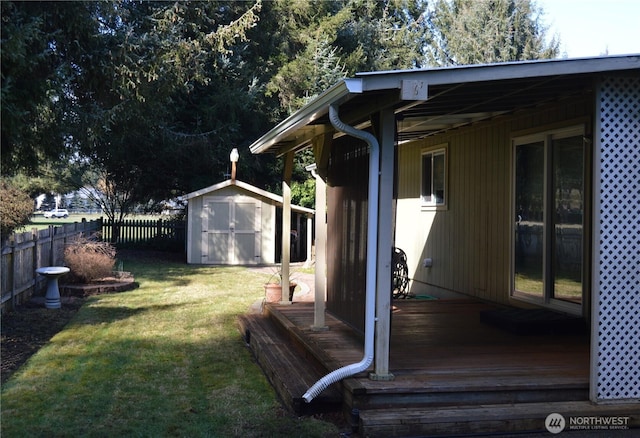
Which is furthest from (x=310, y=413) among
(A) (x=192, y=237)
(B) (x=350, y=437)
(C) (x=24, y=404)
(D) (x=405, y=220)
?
(A) (x=192, y=237)

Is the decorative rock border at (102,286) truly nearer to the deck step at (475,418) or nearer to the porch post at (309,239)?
the porch post at (309,239)

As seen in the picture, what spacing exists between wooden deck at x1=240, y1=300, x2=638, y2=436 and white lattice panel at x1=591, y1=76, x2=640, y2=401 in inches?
10.0

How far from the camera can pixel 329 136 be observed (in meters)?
6.57

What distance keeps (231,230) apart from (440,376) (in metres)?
13.7

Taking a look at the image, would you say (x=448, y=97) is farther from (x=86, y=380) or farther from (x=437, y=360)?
(x=86, y=380)

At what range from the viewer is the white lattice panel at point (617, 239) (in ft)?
16.0

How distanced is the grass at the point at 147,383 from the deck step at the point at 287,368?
0.11 meters

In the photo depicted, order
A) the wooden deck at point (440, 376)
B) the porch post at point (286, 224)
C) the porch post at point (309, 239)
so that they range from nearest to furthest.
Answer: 1. the wooden deck at point (440, 376)
2. the porch post at point (286, 224)
3. the porch post at point (309, 239)

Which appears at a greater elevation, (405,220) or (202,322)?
(405,220)

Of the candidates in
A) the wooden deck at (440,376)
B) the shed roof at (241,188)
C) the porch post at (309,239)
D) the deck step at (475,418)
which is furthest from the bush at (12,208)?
the deck step at (475,418)

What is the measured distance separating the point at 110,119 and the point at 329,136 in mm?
9972

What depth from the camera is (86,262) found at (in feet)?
39.1

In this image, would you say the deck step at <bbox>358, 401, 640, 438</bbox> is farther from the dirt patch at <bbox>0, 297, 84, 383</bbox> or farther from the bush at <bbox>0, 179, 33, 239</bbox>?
the bush at <bbox>0, 179, 33, 239</bbox>

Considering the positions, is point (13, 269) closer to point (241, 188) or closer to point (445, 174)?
point (445, 174)
